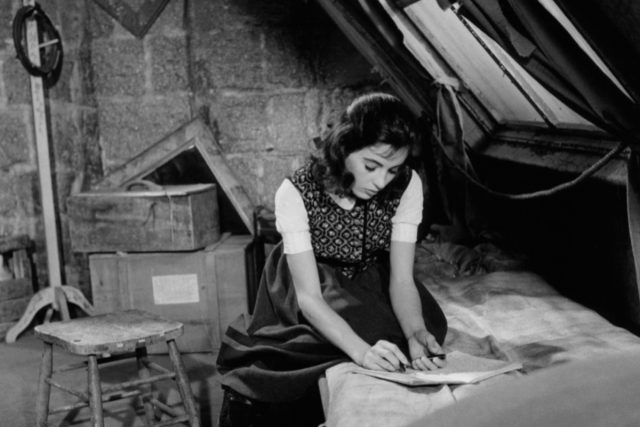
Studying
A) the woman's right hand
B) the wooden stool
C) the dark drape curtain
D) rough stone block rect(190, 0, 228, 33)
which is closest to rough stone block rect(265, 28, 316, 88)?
rough stone block rect(190, 0, 228, 33)

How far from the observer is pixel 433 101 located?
3.60 metres

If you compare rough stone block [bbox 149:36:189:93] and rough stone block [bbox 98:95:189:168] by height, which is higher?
rough stone block [bbox 149:36:189:93]

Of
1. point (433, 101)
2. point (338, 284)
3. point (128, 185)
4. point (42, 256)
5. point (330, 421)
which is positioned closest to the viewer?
point (330, 421)

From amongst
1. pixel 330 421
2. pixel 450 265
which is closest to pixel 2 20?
pixel 450 265

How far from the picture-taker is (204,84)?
4613 millimetres

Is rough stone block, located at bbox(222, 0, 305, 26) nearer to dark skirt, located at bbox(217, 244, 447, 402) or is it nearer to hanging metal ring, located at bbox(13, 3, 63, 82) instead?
hanging metal ring, located at bbox(13, 3, 63, 82)

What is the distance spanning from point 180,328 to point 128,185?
1.67 m

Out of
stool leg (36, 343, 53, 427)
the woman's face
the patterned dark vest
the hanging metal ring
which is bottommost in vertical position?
stool leg (36, 343, 53, 427)

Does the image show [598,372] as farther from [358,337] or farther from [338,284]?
[338,284]

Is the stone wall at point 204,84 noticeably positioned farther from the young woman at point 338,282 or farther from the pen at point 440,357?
the pen at point 440,357

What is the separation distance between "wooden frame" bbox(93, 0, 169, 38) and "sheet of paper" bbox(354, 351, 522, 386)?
3.42 m

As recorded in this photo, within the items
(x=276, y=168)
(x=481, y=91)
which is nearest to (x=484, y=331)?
(x=481, y=91)

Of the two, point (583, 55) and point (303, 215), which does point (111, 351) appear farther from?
point (583, 55)

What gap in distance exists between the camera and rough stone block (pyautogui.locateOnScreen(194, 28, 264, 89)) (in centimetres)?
454
